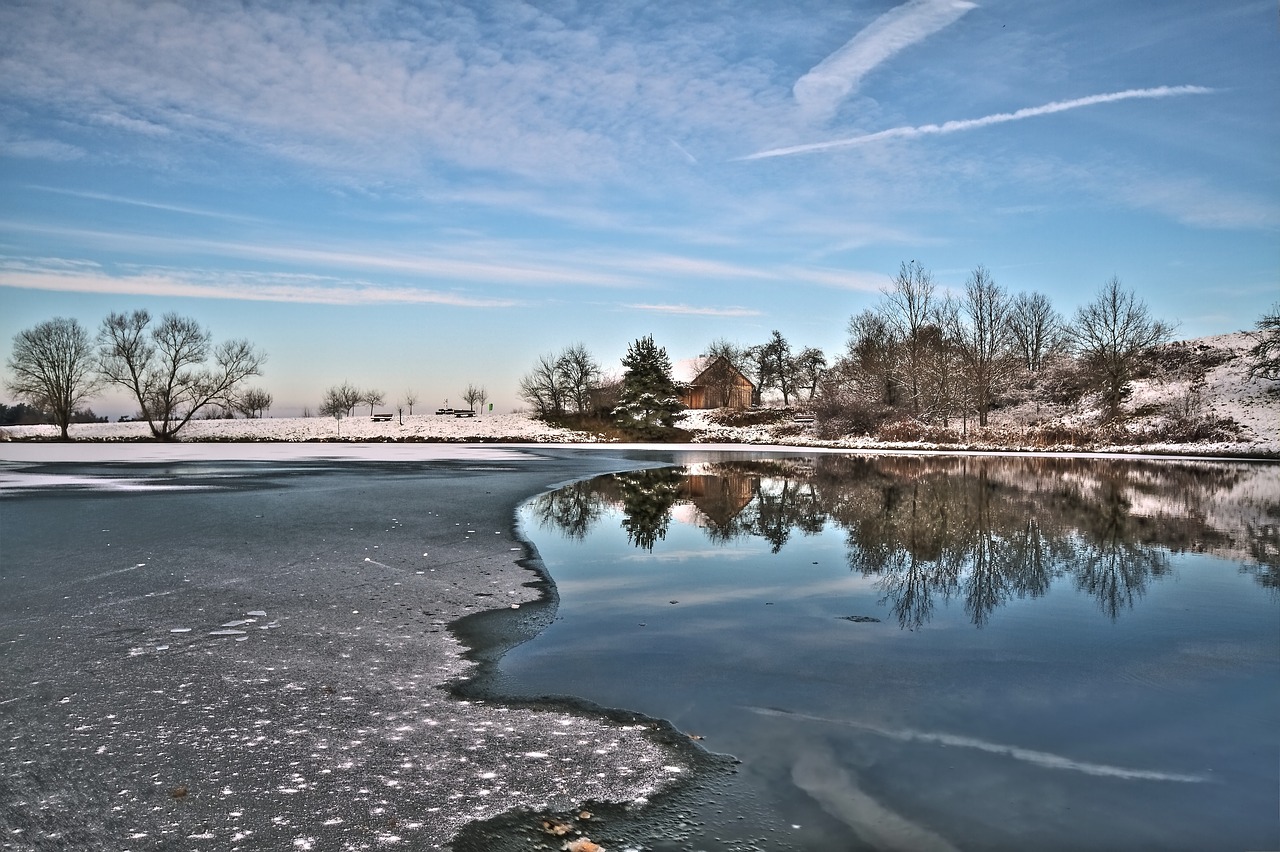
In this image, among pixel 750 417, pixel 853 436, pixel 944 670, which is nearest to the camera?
pixel 944 670

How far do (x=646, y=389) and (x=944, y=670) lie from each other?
5722 centimetres

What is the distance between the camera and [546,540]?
1238 centimetres

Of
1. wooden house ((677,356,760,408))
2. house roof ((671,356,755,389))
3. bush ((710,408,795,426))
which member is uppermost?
house roof ((671,356,755,389))

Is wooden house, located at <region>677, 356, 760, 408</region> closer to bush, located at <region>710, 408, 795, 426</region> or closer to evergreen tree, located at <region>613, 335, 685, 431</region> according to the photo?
bush, located at <region>710, 408, 795, 426</region>

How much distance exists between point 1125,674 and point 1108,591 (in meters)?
3.38

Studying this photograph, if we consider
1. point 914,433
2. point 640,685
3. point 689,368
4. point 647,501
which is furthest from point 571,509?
point 689,368

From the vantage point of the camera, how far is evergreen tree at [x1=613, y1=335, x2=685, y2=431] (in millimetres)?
62688

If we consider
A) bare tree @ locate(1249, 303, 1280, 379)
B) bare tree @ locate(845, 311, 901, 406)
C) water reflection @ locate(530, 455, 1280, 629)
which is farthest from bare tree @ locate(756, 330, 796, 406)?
water reflection @ locate(530, 455, 1280, 629)

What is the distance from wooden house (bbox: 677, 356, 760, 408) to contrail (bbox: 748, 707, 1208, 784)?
90157mm

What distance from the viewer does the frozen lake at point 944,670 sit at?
374 cm

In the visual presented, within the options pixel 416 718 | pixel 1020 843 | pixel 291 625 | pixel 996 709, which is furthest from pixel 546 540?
pixel 1020 843

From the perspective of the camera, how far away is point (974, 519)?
14633 mm

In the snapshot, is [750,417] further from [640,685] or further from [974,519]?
[640,685]

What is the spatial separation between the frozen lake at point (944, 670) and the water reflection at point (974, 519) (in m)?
0.09
